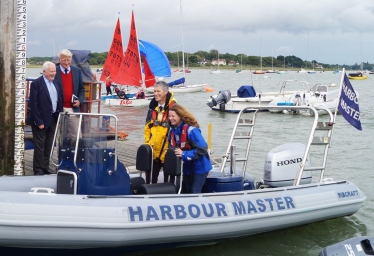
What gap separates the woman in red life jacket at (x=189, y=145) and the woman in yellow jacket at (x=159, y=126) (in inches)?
5.2

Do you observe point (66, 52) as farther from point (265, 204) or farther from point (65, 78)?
point (265, 204)

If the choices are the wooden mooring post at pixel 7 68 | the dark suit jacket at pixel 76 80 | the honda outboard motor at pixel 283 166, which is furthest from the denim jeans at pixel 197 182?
the wooden mooring post at pixel 7 68

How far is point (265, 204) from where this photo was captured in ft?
20.1

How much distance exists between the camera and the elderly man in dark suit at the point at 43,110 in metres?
6.92

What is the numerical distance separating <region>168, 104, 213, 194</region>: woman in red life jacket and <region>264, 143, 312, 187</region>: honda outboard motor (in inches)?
44.1

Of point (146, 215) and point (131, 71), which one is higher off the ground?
point (131, 71)

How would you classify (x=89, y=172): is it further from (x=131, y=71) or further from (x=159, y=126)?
(x=131, y=71)

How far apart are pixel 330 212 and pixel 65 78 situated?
3.70 metres

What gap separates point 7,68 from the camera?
22.5 feet

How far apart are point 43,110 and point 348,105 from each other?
3.78m

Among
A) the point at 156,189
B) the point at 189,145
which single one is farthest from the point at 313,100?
the point at 156,189

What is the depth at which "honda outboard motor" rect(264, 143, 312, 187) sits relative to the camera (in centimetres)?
686

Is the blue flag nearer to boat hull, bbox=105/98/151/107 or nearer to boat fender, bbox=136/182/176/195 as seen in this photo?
boat fender, bbox=136/182/176/195

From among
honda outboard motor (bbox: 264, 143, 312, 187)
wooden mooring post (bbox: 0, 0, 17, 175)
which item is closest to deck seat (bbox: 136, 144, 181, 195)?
honda outboard motor (bbox: 264, 143, 312, 187)
